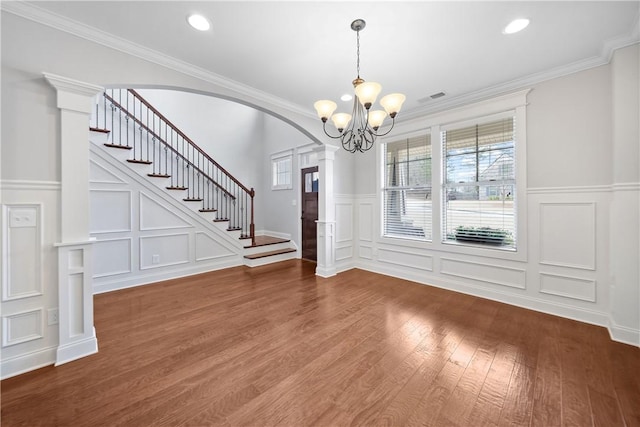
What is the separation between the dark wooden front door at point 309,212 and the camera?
5590 mm

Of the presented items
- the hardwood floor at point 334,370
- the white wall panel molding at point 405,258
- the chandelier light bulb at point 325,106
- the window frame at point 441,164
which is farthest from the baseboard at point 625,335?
the chandelier light bulb at point 325,106

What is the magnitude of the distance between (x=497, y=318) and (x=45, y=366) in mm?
4281

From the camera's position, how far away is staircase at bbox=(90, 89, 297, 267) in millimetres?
4434

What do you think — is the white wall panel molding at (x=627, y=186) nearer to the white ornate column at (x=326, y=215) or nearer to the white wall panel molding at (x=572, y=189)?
the white wall panel molding at (x=572, y=189)

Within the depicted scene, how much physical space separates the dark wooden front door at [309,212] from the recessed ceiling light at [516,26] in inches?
153

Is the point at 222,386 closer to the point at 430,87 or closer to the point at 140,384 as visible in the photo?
the point at 140,384

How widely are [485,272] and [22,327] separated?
482cm

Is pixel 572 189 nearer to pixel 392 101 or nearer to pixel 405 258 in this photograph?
pixel 405 258

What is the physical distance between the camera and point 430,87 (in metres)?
3.23

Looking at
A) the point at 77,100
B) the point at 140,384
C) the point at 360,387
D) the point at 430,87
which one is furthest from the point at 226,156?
the point at 360,387

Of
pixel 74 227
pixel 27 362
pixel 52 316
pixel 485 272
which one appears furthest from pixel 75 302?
pixel 485 272

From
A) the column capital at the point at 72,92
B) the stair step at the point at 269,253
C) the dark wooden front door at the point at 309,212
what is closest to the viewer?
the column capital at the point at 72,92

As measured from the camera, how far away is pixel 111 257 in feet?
12.2

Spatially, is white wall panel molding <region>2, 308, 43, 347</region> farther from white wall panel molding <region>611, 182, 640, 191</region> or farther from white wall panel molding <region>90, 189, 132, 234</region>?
white wall panel molding <region>611, 182, 640, 191</region>
